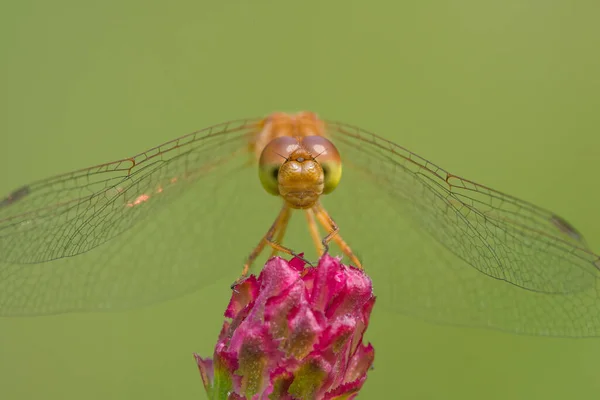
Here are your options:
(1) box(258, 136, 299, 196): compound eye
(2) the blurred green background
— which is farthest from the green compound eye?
(2) the blurred green background

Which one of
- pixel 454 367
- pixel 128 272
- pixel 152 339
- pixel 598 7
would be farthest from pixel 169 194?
pixel 598 7

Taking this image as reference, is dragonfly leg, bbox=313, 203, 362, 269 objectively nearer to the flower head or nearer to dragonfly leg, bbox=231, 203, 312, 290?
dragonfly leg, bbox=231, 203, 312, 290

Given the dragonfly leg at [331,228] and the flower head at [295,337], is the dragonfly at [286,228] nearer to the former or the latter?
the dragonfly leg at [331,228]

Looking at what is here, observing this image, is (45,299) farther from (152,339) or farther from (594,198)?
(594,198)

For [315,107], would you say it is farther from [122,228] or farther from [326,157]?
[122,228]

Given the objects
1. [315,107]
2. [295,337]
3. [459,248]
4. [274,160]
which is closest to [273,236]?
[274,160]

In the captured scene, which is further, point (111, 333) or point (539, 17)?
point (539, 17)

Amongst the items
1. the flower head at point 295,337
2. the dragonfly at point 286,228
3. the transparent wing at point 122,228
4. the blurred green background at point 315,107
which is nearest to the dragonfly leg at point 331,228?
the dragonfly at point 286,228

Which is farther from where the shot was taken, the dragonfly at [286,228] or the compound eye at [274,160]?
the compound eye at [274,160]
